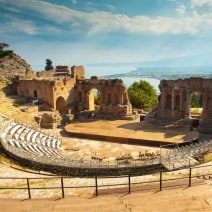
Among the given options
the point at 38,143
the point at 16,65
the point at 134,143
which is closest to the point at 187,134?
the point at 134,143

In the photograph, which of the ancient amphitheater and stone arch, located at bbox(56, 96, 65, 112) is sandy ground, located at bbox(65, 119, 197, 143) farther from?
stone arch, located at bbox(56, 96, 65, 112)

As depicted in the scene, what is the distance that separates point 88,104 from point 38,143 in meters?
18.8

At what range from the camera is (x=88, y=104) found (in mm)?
42500

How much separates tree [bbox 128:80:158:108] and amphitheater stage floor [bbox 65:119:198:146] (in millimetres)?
12704

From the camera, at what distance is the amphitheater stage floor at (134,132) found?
86.8 ft

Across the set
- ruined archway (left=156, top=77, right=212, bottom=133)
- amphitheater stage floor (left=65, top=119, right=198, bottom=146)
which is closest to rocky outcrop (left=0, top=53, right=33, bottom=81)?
amphitheater stage floor (left=65, top=119, right=198, bottom=146)

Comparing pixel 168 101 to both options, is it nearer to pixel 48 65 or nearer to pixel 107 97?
pixel 107 97

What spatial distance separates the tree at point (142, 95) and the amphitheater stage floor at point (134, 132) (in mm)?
12704

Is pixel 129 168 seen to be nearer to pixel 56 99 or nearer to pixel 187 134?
pixel 187 134

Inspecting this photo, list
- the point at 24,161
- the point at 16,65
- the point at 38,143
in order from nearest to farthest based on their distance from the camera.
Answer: the point at 24,161 < the point at 38,143 < the point at 16,65

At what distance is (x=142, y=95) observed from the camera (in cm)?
4888

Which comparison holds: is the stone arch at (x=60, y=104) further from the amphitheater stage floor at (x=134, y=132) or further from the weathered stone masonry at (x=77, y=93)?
the amphitheater stage floor at (x=134, y=132)

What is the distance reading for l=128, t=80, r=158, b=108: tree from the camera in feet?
158

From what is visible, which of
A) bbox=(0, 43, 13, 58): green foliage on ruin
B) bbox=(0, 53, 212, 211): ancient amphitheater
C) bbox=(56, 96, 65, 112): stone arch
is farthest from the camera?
bbox=(0, 43, 13, 58): green foliage on ruin
